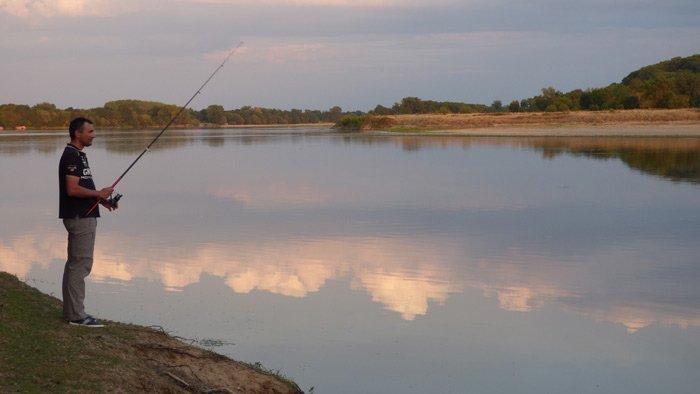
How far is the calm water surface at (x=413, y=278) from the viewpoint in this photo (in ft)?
22.1

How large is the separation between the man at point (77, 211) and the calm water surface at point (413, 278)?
1329mm

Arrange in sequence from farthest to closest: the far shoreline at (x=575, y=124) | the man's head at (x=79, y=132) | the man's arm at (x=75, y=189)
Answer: the far shoreline at (x=575, y=124), the man's head at (x=79, y=132), the man's arm at (x=75, y=189)

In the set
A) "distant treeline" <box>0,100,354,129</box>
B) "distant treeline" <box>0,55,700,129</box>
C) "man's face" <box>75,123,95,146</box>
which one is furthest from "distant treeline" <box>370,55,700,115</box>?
"man's face" <box>75,123,95,146</box>

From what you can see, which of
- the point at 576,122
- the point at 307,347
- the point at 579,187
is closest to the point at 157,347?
the point at 307,347

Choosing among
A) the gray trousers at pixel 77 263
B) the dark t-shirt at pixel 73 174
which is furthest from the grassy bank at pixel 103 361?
the dark t-shirt at pixel 73 174

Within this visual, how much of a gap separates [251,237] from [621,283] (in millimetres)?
5649

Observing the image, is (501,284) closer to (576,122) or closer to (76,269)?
(76,269)

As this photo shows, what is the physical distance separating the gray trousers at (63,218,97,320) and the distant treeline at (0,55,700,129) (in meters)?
73.7

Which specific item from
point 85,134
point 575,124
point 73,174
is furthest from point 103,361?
point 575,124

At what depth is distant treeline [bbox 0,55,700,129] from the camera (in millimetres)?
77312

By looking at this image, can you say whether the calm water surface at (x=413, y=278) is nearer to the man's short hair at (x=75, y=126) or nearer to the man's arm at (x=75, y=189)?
the man's arm at (x=75, y=189)

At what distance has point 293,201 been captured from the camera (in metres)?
18.1

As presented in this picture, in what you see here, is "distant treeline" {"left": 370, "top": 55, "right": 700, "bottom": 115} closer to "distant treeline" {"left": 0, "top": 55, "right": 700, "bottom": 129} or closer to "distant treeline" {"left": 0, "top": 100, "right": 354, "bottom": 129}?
"distant treeline" {"left": 0, "top": 55, "right": 700, "bottom": 129}

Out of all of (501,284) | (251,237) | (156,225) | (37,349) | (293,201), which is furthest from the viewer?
(293,201)
